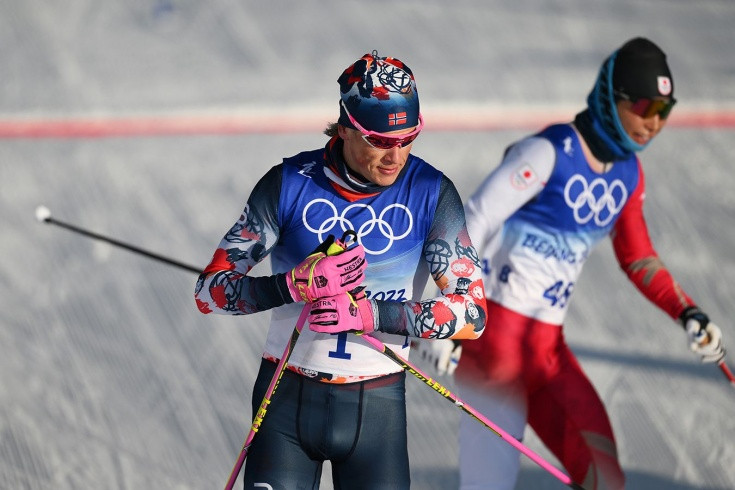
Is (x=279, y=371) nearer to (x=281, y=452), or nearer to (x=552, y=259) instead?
(x=281, y=452)

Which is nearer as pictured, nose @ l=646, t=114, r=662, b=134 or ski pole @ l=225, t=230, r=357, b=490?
ski pole @ l=225, t=230, r=357, b=490

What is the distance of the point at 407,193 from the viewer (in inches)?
147

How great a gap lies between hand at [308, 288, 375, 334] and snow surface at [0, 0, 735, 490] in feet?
7.10

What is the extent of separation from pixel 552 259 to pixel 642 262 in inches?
18.7

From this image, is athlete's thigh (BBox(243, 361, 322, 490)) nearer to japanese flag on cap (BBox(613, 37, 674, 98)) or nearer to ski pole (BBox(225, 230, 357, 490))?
ski pole (BBox(225, 230, 357, 490))

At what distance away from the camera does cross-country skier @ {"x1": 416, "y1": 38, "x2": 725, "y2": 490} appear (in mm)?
4691

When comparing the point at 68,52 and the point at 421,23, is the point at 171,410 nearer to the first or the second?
the point at 68,52

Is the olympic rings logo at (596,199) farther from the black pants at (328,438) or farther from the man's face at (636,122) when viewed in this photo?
the black pants at (328,438)

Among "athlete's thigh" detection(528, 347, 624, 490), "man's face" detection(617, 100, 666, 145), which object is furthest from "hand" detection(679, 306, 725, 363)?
"man's face" detection(617, 100, 666, 145)

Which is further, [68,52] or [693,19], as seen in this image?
[693,19]

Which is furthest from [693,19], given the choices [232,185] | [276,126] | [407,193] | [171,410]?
[407,193]

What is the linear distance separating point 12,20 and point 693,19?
6.04 meters

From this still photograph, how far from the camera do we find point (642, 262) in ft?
16.5

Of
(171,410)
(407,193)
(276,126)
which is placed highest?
(276,126)
